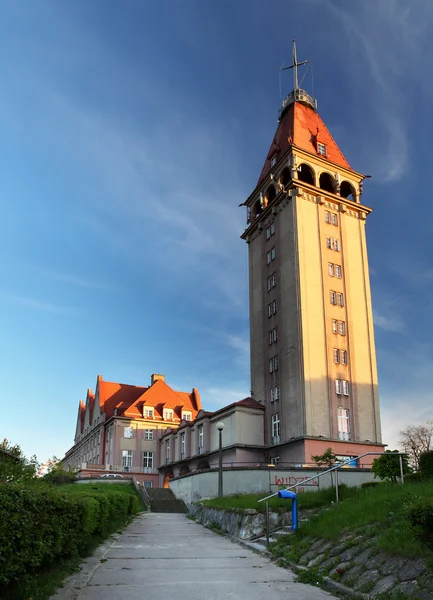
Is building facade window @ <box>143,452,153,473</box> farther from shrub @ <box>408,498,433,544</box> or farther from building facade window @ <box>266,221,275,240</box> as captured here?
shrub @ <box>408,498,433,544</box>

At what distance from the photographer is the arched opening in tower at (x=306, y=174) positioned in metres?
49.7

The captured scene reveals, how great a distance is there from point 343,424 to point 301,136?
28.8 m

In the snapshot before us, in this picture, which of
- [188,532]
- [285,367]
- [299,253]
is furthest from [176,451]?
[188,532]

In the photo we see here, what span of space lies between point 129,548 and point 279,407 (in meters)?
29.7

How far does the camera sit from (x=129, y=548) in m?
14.4

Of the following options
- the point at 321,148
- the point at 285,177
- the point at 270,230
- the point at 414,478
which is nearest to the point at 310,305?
the point at 270,230

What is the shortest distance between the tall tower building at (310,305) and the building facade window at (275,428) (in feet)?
0.29

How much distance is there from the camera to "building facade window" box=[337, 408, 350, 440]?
136 feet

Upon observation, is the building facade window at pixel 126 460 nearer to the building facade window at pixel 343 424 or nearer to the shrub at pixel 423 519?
the building facade window at pixel 343 424

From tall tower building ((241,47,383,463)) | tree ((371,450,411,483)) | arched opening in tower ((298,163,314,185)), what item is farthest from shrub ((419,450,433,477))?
arched opening in tower ((298,163,314,185))

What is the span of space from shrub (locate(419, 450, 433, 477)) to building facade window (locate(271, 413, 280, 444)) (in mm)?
27384

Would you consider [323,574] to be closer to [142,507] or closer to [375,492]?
[375,492]

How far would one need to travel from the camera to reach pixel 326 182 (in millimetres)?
52562

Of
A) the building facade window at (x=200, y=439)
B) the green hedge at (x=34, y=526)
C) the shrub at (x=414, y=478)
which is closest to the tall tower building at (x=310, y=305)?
the building facade window at (x=200, y=439)
